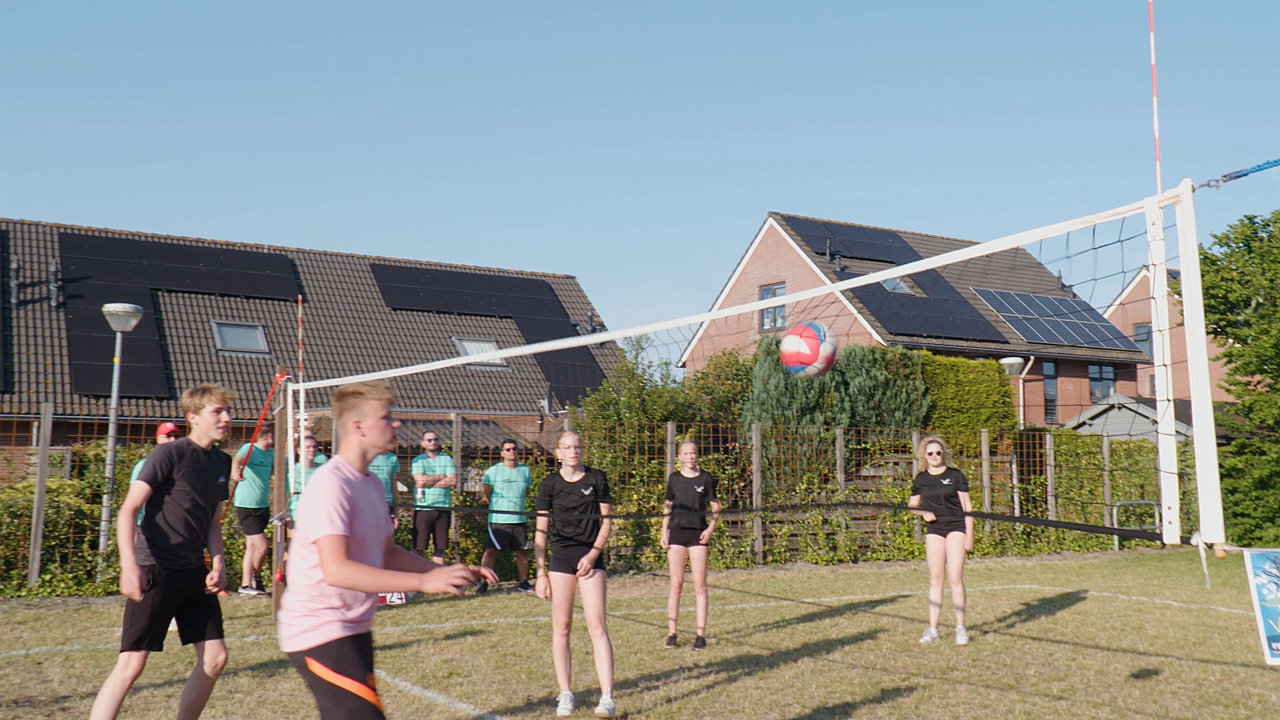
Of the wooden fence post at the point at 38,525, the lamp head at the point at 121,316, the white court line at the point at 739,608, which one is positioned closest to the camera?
the white court line at the point at 739,608

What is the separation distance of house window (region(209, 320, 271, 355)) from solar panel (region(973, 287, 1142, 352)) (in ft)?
53.3

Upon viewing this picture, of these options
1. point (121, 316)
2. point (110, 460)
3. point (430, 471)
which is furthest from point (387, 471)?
point (121, 316)

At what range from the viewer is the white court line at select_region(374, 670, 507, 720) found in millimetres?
5727

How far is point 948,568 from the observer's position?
8.31m

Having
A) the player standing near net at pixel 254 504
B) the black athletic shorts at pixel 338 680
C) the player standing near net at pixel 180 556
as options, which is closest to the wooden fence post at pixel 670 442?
the player standing near net at pixel 254 504

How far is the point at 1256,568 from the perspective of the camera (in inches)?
250

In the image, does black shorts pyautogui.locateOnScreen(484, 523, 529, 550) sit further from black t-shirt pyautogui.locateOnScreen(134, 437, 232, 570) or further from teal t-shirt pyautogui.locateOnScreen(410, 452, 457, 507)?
black t-shirt pyautogui.locateOnScreen(134, 437, 232, 570)

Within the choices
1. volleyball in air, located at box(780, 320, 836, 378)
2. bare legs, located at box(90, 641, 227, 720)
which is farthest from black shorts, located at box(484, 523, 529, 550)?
bare legs, located at box(90, 641, 227, 720)

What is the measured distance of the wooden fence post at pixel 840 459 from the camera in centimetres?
1436

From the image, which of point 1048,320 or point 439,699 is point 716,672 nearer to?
point 439,699

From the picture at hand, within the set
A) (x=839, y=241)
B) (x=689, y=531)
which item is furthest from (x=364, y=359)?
(x=689, y=531)

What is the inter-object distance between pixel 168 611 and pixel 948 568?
6.22 metres

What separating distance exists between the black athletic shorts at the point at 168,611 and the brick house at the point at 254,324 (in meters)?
10.8

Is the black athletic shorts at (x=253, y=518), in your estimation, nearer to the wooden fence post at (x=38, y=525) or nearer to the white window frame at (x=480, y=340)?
the wooden fence post at (x=38, y=525)
